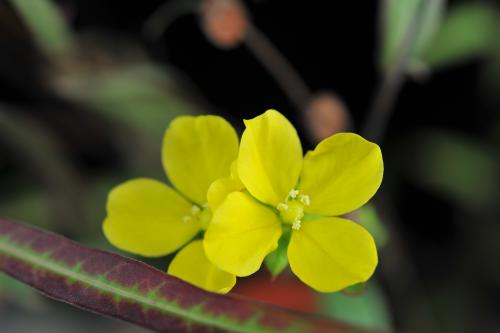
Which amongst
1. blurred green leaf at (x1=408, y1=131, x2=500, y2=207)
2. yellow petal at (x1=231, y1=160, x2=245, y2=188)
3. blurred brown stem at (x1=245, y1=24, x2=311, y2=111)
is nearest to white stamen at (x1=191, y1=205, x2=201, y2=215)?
yellow petal at (x1=231, y1=160, x2=245, y2=188)

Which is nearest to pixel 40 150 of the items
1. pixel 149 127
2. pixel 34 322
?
pixel 149 127

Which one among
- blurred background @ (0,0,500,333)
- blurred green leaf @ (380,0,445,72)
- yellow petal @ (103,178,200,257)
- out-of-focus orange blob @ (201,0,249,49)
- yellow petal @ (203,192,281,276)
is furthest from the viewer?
blurred background @ (0,0,500,333)

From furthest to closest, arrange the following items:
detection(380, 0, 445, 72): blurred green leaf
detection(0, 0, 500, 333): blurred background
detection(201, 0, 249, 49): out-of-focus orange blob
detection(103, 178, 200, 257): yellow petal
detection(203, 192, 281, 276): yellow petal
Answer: detection(0, 0, 500, 333): blurred background < detection(201, 0, 249, 49): out-of-focus orange blob < detection(380, 0, 445, 72): blurred green leaf < detection(103, 178, 200, 257): yellow petal < detection(203, 192, 281, 276): yellow petal

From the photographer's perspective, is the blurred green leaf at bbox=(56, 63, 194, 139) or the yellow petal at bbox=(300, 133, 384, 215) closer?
the yellow petal at bbox=(300, 133, 384, 215)

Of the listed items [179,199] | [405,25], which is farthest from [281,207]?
[405,25]

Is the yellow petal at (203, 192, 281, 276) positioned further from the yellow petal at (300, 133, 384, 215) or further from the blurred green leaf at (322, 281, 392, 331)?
the blurred green leaf at (322, 281, 392, 331)

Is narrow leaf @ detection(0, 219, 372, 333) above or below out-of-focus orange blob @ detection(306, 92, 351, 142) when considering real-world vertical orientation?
above
